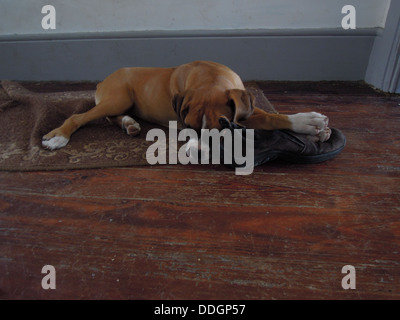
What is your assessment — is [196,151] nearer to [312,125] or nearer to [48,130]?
[312,125]

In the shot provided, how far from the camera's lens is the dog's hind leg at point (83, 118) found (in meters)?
1.60

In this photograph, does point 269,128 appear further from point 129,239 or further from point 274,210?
point 129,239

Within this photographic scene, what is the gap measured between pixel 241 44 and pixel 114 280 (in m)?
2.48

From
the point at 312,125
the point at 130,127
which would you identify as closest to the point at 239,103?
the point at 312,125

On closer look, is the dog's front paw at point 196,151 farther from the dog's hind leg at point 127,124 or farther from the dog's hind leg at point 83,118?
the dog's hind leg at point 83,118

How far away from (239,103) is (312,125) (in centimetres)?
37

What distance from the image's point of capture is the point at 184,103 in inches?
53.2

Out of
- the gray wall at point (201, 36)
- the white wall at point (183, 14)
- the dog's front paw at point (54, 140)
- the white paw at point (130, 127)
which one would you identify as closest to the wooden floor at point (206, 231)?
the dog's front paw at point (54, 140)

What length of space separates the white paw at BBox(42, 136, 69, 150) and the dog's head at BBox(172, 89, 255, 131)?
2.35 feet

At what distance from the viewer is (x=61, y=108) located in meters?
2.06

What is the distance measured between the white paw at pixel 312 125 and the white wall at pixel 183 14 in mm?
1680

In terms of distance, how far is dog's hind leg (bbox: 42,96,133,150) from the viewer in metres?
1.60

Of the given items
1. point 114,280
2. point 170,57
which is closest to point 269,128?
point 114,280

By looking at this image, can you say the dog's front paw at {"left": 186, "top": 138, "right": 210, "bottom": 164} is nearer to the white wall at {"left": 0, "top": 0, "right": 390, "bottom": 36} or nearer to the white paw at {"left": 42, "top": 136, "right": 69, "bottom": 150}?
the white paw at {"left": 42, "top": 136, "right": 69, "bottom": 150}
